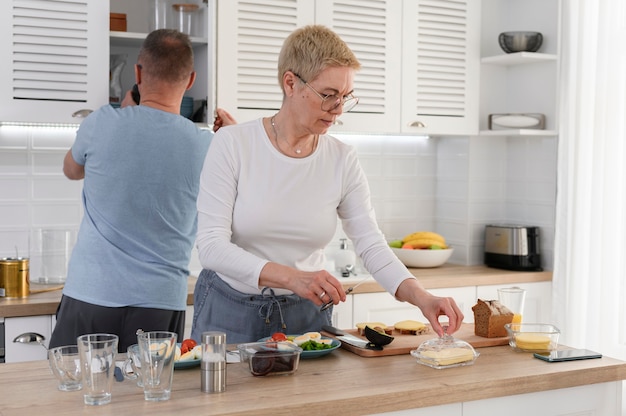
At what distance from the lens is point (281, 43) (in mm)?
3582

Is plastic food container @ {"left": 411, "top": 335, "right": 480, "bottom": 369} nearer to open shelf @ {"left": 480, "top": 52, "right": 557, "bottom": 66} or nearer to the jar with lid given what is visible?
the jar with lid

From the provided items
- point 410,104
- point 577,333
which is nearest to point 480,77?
point 410,104

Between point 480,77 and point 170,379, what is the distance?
2903 millimetres

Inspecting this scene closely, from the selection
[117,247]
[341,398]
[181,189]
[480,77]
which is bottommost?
[341,398]

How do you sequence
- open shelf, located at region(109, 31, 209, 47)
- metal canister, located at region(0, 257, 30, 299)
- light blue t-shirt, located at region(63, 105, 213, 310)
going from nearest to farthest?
light blue t-shirt, located at region(63, 105, 213, 310) → metal canister, located at region(0, 257, 30, 299) → open shelf, located at region(109, 31, 209, 47)

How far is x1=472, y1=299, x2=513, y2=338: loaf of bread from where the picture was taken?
2.31m

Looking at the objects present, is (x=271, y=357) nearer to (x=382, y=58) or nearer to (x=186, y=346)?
(x=186, y=346)

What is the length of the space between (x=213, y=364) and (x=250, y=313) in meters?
0.55

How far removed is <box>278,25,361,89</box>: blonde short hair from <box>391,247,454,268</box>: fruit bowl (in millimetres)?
1869

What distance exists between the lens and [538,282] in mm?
3943

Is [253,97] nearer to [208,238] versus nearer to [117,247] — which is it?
[117,247]

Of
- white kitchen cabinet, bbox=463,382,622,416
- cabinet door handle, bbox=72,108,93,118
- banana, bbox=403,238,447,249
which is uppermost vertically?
cabinet door handle, bbox=72,108,93,118

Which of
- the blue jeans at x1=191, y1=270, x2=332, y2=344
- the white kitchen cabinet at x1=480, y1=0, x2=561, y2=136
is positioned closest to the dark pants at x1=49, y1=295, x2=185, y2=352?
the blue jeans at x1=191, y1=270, x2=332, y2=344

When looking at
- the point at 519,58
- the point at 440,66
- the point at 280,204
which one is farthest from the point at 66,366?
the point at 519,58
